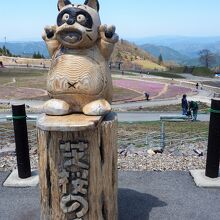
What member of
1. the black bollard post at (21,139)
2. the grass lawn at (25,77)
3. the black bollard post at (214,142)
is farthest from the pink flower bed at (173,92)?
the black bollard post at (21,139)

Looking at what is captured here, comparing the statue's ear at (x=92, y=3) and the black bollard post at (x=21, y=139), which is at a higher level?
the statue's ear at (x=92, y=3)

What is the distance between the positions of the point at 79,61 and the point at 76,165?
4.13 ft

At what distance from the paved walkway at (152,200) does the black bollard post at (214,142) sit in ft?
1.42

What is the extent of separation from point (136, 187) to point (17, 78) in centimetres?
3467

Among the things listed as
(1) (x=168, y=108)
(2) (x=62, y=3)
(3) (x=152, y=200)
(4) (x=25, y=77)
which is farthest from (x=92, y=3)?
(4) (x=25, y=77)

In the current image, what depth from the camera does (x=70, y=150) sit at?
3887 mm

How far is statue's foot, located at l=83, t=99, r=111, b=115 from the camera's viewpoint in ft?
13.4

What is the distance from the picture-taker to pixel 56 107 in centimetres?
415

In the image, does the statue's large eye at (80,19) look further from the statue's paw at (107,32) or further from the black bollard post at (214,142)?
the black bollard post at (214,142)

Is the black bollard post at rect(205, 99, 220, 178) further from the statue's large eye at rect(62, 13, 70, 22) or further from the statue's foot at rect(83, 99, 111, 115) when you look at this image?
the statue's large eye at rect(62, 13, 70, 22)

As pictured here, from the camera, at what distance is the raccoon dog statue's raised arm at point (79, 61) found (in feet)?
13.4

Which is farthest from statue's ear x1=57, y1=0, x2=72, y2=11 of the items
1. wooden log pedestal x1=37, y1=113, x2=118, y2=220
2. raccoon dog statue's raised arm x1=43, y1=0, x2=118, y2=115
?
wooden log pedestal x1=37, y1=113, x2=118, y2=220

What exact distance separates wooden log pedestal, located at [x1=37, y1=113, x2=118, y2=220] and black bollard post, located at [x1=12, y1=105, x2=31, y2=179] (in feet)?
6.62

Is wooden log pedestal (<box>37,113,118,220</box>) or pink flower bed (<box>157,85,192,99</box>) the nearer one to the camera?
wooden log pedestal (<box>37,113,118,220</box>)
